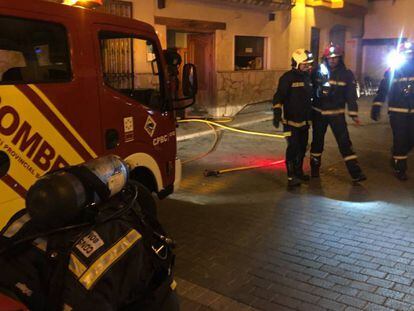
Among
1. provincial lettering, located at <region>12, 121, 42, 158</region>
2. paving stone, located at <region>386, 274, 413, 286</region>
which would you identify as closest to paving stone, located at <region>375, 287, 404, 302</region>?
paving stone, located at <region>386, 274, 413, 286</region>

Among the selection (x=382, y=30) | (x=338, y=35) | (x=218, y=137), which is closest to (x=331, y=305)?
(x=218, y=137)

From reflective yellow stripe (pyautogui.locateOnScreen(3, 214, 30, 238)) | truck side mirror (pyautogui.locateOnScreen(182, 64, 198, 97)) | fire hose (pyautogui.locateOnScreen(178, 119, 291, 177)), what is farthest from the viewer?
fire hose (pyautogui.locateOnScreen(178, 119, 291, 177))

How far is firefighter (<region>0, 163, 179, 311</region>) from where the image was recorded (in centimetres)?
163

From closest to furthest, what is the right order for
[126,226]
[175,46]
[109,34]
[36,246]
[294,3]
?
1. [36,246]
2. [126,226]
3. [109,34]
4. [175,46]
5. [294,3]

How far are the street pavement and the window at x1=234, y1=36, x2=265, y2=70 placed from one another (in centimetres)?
806

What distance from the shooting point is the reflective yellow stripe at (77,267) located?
1.64m

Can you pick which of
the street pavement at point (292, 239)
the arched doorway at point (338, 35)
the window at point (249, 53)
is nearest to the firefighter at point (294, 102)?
the street pavement at point (292, 239)

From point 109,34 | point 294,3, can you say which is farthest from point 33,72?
point 294,3

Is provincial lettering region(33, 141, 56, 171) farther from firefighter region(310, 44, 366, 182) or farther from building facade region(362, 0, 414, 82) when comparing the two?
building facade region(362, 0, 414, 82)

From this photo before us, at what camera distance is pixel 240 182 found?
23.5 ft

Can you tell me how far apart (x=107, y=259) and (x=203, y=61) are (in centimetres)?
1349

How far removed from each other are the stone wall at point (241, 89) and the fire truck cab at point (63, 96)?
33.5 feet

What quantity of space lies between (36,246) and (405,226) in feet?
15.0

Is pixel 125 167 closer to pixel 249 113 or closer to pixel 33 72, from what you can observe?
pixel 33 72
